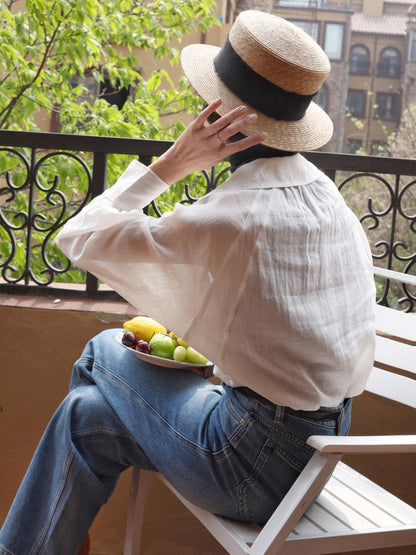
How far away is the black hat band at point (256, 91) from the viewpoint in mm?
1786

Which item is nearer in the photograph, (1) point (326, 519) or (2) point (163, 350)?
(1) point (326, 519)

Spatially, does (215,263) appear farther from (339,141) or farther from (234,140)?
(339,141)

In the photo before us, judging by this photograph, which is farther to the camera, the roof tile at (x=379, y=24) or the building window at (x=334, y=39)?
the roof tile at (x=379, y=24)

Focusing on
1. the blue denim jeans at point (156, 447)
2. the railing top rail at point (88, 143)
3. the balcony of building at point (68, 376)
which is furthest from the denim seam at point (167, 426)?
the railing top rail at point (88, 143)

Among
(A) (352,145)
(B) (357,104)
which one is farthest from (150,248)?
(B) (357,104)

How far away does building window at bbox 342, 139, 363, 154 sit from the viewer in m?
46.2

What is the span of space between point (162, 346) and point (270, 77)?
0.77 meters

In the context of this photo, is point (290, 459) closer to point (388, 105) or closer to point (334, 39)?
point (388, 105)

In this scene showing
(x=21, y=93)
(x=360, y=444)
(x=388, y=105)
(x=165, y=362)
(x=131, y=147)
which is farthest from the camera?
(x=388, y=105)

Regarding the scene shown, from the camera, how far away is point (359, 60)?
52188 mm

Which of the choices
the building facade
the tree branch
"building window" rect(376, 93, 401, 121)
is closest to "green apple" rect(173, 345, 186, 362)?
the tree branch

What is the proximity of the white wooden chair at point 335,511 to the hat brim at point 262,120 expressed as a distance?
2.21 feet

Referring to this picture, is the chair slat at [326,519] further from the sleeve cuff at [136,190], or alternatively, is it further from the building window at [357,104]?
the building window at [357,104]

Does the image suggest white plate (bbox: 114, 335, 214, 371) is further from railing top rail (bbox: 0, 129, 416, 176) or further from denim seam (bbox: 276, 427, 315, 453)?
railing top rail (bbox: 0, 129, 416, 176)
